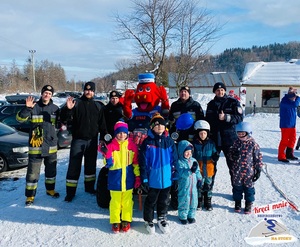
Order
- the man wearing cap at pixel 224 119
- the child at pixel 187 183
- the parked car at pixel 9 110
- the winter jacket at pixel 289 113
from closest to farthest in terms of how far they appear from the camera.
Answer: the child at pixel 187 183 < the man wearing cap at pixel 224 119 < the winter jacket at pixel 289 113 < the parked car at pixel 9 110

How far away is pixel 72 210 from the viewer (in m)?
4.18

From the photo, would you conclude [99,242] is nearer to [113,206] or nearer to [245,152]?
[113,206]

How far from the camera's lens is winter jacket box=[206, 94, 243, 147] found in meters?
4.22

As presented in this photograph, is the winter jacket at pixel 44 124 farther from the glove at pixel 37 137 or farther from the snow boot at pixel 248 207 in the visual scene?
the snow boot at pixel 248 207

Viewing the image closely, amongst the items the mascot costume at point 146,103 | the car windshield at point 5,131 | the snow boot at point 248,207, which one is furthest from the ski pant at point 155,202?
the car windshield at point 5,131

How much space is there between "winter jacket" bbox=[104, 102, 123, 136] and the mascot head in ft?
2.45

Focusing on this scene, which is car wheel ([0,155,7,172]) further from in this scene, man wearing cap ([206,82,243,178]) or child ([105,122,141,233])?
man wearing cap ([206,82,243,178])

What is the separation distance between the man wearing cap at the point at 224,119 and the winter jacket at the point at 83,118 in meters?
1.84

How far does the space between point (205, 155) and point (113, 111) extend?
6.84ft

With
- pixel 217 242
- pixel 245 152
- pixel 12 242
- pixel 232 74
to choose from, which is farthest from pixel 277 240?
pixel 232 74

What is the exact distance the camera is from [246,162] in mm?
3877

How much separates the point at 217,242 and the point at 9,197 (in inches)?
144

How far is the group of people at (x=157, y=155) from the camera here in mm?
3527

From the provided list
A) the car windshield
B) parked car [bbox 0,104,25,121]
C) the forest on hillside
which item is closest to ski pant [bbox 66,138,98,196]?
the car windshield
